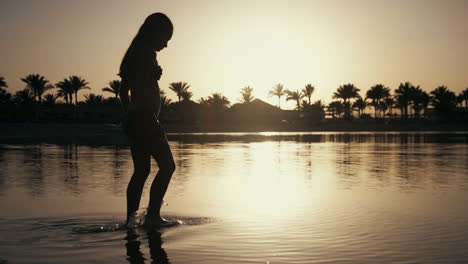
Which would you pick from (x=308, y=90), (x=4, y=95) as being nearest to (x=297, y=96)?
(x=308, y=90)

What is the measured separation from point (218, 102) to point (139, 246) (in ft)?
345

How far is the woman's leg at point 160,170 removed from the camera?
17.4 ft

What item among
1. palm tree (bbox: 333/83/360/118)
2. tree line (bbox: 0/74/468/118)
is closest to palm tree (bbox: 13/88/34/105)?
tree line (bbox: 0/74/468/118)

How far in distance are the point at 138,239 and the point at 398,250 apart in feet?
6.94

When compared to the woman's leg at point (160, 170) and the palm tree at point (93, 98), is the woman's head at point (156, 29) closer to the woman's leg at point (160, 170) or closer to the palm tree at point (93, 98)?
the woman's leg at point (160, 170)

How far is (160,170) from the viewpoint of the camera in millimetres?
5434

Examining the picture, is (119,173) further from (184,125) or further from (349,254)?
(184,125)

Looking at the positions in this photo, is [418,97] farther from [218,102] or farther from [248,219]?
[248,219]

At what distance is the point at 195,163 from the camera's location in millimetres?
14219

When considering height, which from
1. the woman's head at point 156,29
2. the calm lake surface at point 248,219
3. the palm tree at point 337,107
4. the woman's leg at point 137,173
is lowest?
the calm lake surface at point 248,219

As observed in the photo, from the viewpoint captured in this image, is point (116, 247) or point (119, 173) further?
point (119, 173)

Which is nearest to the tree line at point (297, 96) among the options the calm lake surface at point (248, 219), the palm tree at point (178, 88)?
the palm tree at point (178, 88)

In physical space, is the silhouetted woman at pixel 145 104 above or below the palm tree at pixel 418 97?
below

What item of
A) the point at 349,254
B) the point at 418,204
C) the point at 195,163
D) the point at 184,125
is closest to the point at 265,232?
the point at 349,254
